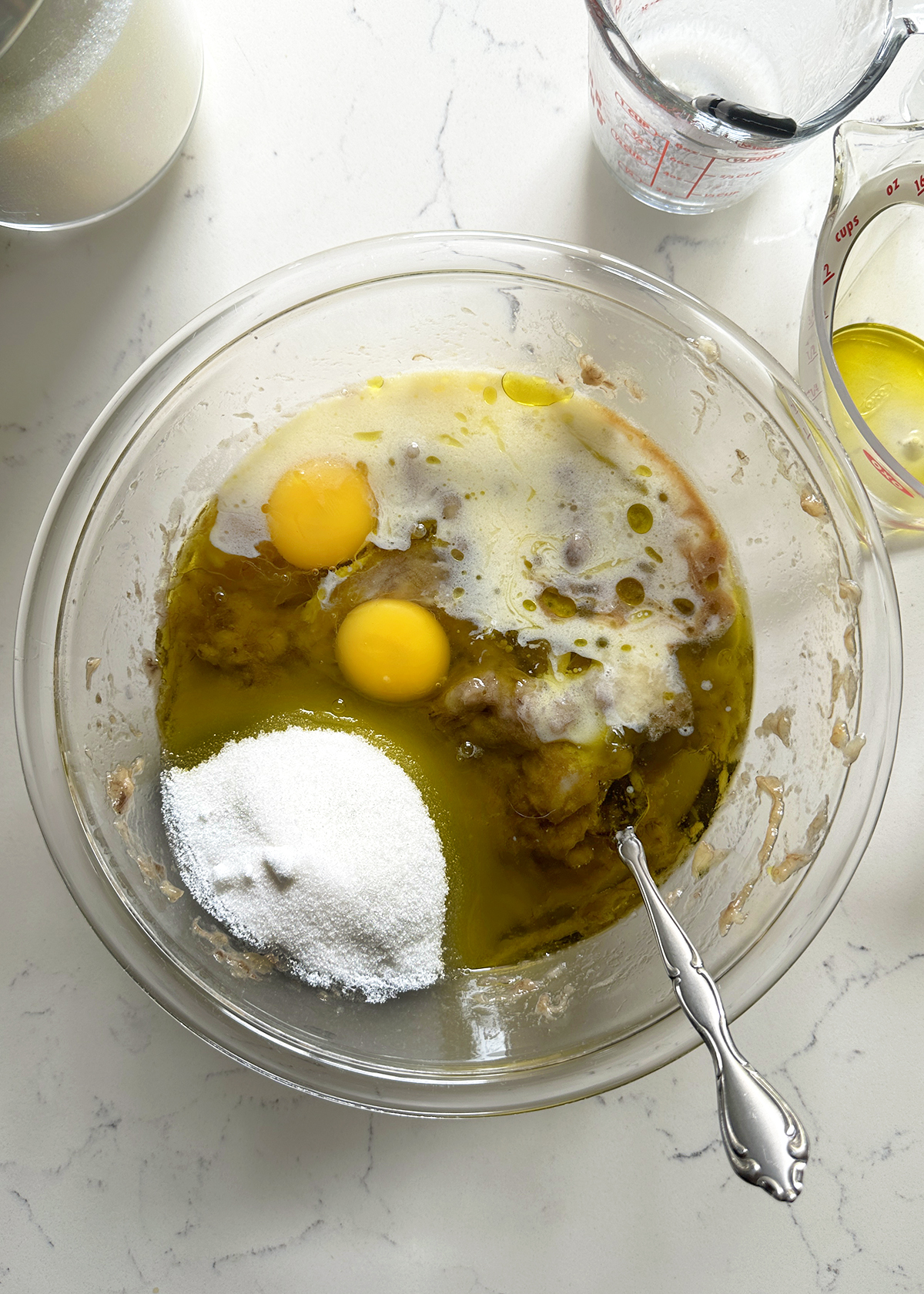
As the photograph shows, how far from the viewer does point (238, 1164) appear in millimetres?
1286

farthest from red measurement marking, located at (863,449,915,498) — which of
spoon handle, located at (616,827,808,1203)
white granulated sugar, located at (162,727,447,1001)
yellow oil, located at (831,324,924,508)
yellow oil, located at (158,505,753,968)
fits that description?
white granulated sugar, located at (162,727,447,1001)

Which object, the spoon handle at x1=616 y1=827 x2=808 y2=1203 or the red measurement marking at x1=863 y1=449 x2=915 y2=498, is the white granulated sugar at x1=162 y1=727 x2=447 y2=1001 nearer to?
the spoon handle at x1=616 y1=827 x2=808 y2=1203

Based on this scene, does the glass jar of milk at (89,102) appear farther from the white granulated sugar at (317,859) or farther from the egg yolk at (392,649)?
the white granulated sugar at (317,859)

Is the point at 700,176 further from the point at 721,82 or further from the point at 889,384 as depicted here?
the point at 889,384

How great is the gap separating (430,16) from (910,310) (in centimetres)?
92

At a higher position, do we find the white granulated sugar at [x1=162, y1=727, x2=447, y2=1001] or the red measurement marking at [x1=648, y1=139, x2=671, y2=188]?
the red measurement marking at [x1=648, y1=139, x2=671, y2=188]

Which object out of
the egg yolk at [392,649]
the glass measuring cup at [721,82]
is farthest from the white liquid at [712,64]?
the egg yolk at [392,649]

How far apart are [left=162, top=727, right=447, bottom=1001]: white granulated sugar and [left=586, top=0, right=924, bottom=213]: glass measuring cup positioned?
976 mm

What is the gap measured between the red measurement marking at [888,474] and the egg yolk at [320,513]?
2.44ft

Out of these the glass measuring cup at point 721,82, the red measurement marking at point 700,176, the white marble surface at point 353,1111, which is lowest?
the white marble surface at point 353,1111

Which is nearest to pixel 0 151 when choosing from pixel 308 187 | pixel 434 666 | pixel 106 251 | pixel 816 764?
pixel 106 251

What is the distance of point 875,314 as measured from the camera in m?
1.36

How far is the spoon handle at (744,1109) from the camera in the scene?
2.90 feet

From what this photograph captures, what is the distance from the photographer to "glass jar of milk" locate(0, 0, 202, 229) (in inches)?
36.1
